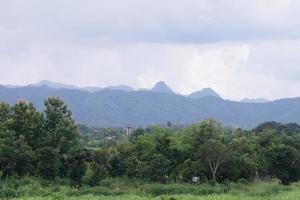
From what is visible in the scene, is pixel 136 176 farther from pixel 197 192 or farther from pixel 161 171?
pixel 197 192

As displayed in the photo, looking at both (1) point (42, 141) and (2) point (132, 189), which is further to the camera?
(1) point (42, 141)

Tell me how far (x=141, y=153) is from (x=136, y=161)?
1.80 meters

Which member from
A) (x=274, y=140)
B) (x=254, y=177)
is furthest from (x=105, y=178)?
(x=274, y=140)

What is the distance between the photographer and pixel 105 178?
42625mm

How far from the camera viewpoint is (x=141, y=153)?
4575 centimetres

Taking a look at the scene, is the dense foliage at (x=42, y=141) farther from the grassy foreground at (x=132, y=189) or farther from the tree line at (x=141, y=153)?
the grassy foreground at (x=132, y=189)

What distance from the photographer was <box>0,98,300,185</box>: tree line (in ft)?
133

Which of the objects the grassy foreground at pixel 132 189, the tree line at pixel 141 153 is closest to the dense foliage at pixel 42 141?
the tree line at pixel 141 153

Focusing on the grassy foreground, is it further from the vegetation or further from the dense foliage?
the dense foliage

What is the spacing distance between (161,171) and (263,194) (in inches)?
407

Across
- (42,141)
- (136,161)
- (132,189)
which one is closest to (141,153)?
(136,161)

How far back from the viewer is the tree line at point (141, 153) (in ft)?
133

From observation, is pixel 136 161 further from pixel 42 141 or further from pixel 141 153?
pixel 42 141

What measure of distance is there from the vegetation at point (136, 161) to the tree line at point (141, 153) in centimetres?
7
